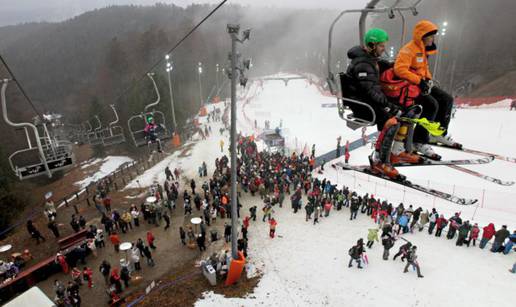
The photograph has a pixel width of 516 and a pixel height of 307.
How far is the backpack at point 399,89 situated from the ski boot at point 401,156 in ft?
2.83

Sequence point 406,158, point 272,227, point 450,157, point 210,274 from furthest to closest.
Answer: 1. point 450,157
2. point 272,227
3. point 210,274
4. point 406,158

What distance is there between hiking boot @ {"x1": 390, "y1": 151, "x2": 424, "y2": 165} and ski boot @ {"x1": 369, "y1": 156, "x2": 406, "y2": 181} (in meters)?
0.21

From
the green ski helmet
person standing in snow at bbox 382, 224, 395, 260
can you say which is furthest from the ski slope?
the green ski helmet

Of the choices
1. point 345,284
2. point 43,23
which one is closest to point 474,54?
point 345,284

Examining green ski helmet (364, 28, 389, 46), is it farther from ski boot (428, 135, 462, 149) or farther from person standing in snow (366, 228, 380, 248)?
person standing in snow (366, 228, 380, 248)

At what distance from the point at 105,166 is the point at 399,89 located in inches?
1704

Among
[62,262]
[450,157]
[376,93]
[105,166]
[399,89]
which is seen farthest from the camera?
[105,166]

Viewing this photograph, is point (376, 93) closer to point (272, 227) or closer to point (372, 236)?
point (372, 236)

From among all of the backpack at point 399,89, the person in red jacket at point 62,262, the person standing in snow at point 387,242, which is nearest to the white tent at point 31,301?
the person in red jacket at point 62,262

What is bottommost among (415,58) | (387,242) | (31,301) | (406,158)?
(387,242)

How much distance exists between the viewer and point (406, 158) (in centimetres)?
574

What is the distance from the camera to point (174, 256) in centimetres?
1334

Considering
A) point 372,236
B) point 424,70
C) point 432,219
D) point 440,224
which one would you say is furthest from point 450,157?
point 424,70

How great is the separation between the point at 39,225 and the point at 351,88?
18905mm
